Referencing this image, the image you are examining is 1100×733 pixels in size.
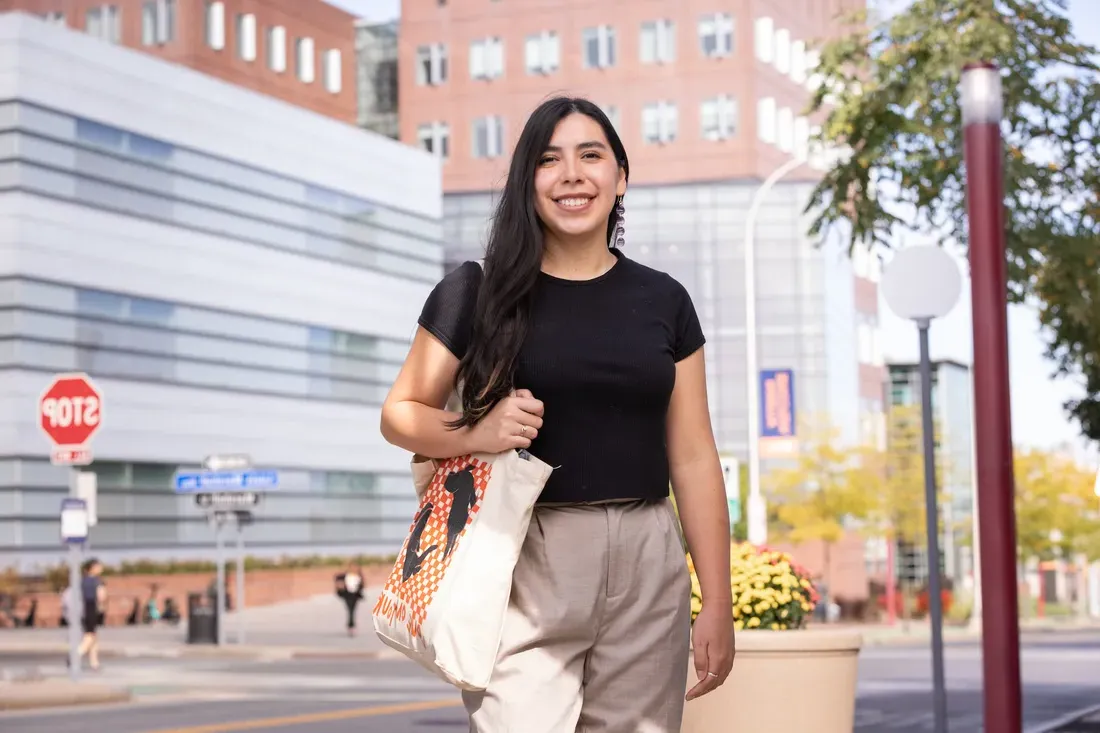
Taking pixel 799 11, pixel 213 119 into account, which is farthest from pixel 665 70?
pixel 213 119

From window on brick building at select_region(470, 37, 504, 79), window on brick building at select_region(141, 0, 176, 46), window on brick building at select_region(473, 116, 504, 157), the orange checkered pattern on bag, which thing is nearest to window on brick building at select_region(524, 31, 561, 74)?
window on brick building at select_region(470, 37, 504, 79)

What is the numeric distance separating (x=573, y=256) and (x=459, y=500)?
0.62 metres

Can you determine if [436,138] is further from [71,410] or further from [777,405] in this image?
[71,410]

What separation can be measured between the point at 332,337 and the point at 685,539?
207 ft

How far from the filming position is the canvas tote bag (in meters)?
3.75

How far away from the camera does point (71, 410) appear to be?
24.7 metres

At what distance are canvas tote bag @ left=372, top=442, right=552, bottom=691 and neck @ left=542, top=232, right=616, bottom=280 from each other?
484 millimetres

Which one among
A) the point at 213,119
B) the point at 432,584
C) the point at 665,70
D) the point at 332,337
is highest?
the point at 665,70

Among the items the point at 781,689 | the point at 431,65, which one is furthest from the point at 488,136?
the point at 781,689

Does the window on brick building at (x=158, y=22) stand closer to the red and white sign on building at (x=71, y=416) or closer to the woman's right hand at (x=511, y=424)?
the red and white sign on building at (x=71, y=416)

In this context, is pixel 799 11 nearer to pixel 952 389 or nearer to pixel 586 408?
pixel 952 389

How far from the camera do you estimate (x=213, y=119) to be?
60.4 m

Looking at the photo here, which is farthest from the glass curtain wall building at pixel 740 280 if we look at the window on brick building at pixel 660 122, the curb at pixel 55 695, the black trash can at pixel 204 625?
the curb at pixel 55 695

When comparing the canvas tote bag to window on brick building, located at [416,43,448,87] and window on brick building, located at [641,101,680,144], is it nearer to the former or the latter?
window on brick building, located at [641,101,680,144]
